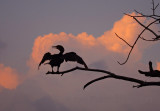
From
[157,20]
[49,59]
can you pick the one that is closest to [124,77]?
[157,20]

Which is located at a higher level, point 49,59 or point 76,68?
point 49,59

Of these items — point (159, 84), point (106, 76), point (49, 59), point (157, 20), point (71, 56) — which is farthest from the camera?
point (49, 59)

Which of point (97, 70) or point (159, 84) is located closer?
point (159, 84)

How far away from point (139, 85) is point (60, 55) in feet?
17.4

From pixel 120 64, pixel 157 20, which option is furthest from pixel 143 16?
pixel 120 64

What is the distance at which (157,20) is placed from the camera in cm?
→ 575

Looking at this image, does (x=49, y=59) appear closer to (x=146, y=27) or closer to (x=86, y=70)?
(x=86, y=70)

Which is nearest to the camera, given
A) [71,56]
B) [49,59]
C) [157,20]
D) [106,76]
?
[106,76]

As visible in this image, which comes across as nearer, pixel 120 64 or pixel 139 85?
pixel 139 85

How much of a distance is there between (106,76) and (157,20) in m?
1.76

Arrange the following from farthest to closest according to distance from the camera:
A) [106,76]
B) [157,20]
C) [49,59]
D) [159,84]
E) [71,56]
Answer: [49,59] < [71,56] < [157,20] < [106,76] < [159,84]

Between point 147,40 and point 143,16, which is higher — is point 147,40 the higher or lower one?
the lower one

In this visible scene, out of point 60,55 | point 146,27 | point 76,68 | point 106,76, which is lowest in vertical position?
point 106,76

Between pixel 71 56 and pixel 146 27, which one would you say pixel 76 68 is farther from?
pixel 71 56
